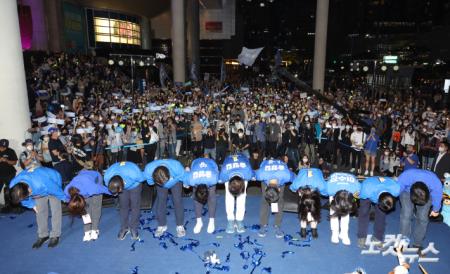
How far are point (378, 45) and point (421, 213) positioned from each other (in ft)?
144

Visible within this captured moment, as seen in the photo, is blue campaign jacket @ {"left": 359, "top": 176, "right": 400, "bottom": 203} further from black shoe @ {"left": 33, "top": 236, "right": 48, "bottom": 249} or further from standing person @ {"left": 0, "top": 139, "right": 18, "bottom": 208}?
standing person @ {"left": 0, "top": 139, "right": 18, "bottom": 208}

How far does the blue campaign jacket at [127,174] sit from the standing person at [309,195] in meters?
3.25

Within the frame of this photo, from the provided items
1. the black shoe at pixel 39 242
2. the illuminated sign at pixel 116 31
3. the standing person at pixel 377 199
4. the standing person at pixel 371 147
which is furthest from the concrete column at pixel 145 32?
the standing person at pixel 377 199

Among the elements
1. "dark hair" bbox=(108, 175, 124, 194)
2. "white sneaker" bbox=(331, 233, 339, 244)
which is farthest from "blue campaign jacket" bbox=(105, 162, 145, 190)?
"white sneaker" bbox=(331, 233, 339, 244)

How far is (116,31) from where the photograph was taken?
122 ft

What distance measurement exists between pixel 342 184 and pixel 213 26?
4550cm

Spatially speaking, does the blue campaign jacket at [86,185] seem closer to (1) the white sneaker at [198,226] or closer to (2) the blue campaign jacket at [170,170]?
(2) the blue campaign jacket at [170,170]

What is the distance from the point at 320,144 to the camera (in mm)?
12328

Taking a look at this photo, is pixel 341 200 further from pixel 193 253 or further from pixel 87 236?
pixel 87 236

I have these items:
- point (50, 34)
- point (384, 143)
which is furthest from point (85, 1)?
point (384, 143)

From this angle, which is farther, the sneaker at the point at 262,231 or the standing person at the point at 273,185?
the sneaker at the point at 262,231

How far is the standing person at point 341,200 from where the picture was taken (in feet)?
19.6

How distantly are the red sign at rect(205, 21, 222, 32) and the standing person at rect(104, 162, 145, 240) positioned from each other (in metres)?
44.5

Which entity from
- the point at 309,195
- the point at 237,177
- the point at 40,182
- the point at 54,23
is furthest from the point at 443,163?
the point at 54,23
